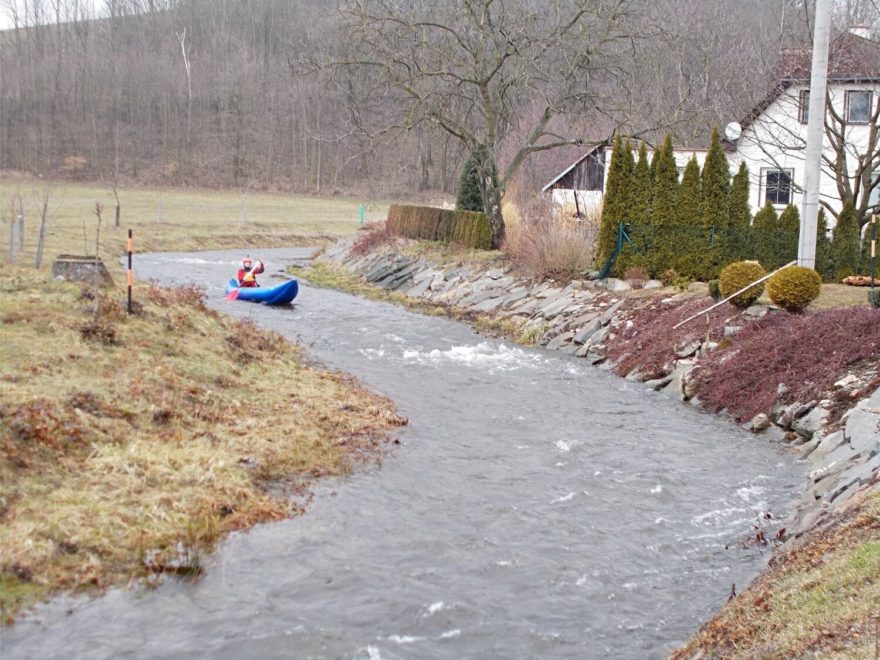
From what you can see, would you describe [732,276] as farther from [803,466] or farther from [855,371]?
[803,466]

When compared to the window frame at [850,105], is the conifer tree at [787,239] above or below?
below

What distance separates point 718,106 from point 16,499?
34904mm

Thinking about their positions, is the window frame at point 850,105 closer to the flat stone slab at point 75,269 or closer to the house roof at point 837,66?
the house roof at point 837,66

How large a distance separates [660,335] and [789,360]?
406 centimetres

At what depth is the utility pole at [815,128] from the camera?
18.8 meters

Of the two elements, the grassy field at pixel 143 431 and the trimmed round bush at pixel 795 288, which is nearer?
the grassy field at pixel 143 431

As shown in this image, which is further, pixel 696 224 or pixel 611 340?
pixel 696 224

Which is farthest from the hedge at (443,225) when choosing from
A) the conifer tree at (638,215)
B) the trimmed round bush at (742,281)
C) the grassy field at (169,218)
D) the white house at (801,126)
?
the trimmed round bush at (742,281)

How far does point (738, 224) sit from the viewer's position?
2600cm

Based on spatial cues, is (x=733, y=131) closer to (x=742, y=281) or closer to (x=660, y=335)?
(x=742, y=281)

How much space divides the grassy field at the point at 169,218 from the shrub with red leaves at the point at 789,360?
17327 mm

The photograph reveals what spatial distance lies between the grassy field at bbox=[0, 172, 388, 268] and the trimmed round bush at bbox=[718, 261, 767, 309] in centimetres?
1712

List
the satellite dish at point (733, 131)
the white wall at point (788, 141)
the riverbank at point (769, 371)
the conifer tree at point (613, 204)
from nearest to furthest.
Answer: the riverbank at point (769, 371)
the conifer tree at point (613, 204)
the white wall at point (788, 141)
the satellite dish at point (733, 131)

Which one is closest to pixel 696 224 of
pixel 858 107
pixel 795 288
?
pixel 795 288
